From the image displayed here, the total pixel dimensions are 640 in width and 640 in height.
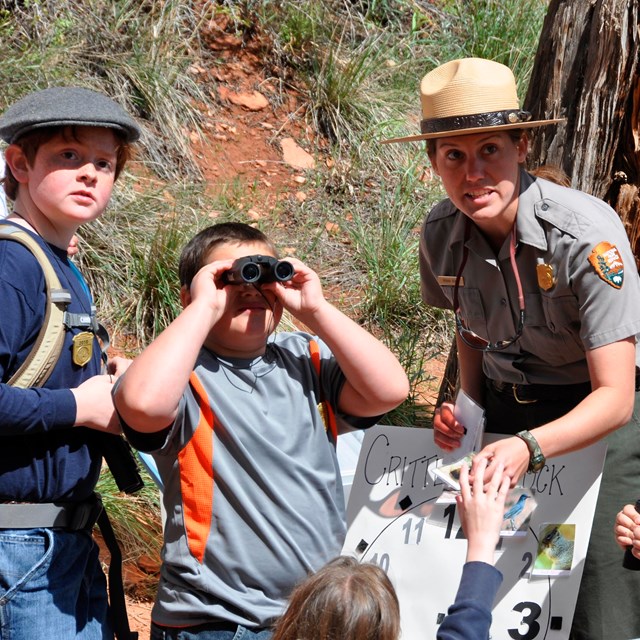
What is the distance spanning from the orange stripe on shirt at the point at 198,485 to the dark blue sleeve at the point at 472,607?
670mm

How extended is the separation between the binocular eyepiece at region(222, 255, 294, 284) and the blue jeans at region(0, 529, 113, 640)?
793 mm

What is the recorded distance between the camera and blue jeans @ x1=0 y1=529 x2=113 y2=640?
2516 millimetres

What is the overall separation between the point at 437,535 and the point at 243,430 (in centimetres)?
78

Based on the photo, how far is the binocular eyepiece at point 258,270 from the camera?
2.61 metres

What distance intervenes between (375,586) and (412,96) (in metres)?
7.01

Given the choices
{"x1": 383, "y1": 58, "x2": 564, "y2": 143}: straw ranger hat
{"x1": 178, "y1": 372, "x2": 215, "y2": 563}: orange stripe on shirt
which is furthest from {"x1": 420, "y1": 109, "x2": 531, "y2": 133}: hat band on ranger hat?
{"x1": 178, "y1": 372, "x2": 215, "y2": 563}: orange stripe on shirt

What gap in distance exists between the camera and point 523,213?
9.81 feet

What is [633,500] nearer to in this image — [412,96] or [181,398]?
[181,398]

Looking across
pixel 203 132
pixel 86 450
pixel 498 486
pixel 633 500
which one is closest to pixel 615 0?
pixel 633 500

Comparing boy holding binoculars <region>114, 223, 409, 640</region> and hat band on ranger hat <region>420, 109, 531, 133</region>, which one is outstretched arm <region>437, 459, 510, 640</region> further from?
hat band on ranger hat <region>420, 109, 531, 133</region>

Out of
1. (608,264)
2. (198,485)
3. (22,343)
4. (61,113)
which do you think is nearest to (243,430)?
(198,485)

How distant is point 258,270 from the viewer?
2.62m

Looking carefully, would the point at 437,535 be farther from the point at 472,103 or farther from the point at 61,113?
the point at 61,113

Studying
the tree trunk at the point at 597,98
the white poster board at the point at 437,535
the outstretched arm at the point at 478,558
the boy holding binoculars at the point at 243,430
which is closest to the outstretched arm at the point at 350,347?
the boy holding binoculars at the point at 243,430
